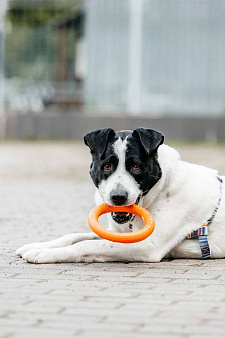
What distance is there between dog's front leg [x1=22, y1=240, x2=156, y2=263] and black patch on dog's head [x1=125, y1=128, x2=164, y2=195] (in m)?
0.49

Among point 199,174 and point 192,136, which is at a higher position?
point 199,174

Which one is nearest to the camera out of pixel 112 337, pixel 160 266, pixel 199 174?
pixel 112 337

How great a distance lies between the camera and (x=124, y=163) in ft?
19.9

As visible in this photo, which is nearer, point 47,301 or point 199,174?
point 47,301

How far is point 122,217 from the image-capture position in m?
6.21

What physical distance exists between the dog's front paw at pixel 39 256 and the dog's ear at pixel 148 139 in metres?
1.17

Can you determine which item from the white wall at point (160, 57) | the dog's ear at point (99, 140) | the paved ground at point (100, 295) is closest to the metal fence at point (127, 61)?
the white wall at point (160, 57)

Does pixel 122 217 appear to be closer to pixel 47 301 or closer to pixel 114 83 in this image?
pixel 47 301

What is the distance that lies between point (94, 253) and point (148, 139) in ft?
3.42

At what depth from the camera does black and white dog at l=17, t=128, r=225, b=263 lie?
19.9 ft

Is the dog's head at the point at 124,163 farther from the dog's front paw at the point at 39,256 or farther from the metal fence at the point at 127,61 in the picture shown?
the metal fence at the point at 127,61

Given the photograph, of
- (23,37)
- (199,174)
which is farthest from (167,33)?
(199,174)

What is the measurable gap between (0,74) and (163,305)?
23.5 metres

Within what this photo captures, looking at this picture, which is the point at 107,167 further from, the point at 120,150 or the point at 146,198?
the point at 146,198
